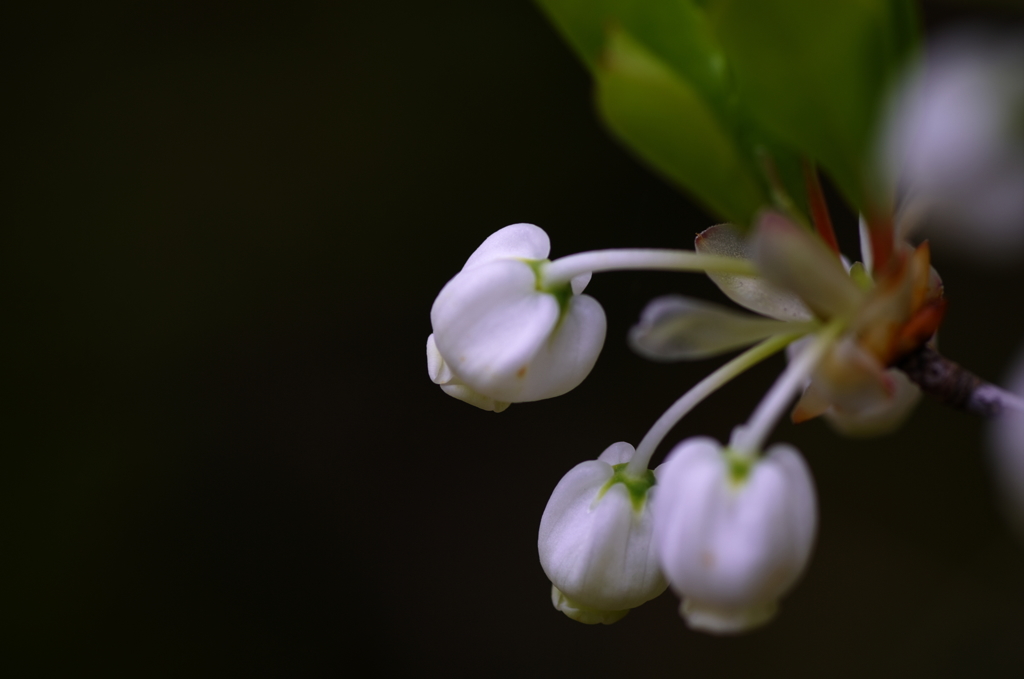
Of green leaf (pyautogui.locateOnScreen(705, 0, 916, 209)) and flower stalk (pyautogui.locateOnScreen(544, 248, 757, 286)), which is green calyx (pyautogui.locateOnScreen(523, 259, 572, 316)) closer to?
flower stalk (pyautogui.locateOnScreen(544, 248, 757, 286))

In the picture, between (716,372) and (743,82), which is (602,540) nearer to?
(716,372)

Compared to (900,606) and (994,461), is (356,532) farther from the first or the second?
(994,461)

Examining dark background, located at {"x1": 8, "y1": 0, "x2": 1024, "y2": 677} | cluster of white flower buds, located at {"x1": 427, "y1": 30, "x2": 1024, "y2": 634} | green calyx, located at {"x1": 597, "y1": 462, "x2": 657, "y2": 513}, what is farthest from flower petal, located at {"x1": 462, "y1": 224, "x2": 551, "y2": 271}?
dark background, located at {"x1": 8, "y1": 0, "x2": 1024, "y2": 677}

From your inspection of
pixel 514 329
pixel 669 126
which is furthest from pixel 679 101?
pixel 514 329

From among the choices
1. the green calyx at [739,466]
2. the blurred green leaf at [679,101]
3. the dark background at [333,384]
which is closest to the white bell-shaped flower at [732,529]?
the green calyx at [739,466]

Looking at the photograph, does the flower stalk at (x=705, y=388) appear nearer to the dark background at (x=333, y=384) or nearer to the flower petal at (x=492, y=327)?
the flower petal at (x=492, y=327)
